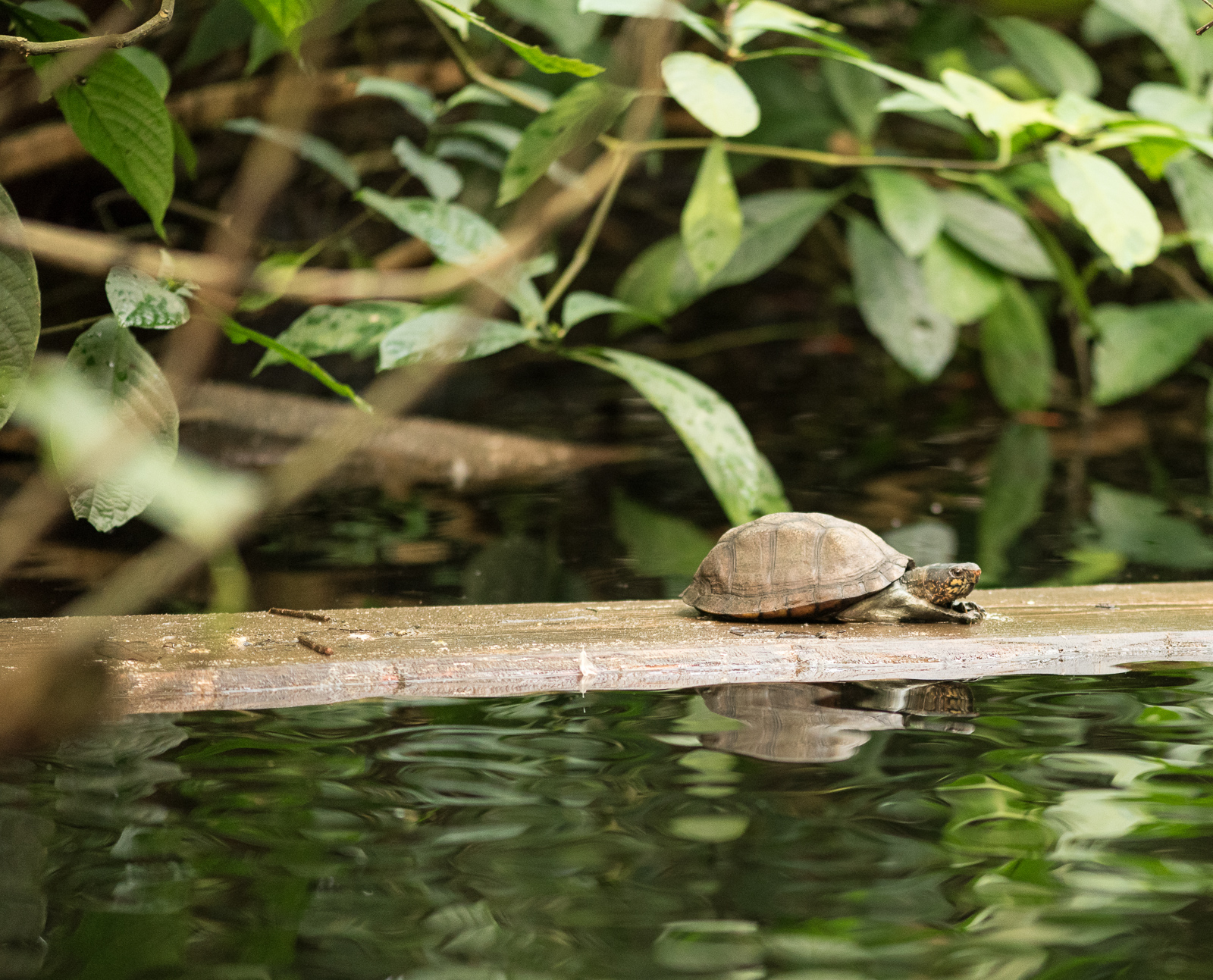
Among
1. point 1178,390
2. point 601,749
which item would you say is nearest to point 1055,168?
point 601,749

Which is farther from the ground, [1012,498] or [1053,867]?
[1012,498]

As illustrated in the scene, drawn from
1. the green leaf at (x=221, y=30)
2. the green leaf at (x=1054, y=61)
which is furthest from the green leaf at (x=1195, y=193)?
the green leaf at (x=221, y=30)

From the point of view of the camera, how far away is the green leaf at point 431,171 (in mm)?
3227

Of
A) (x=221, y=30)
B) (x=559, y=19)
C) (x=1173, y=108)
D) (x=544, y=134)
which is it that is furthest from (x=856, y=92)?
(x=221, y=30)

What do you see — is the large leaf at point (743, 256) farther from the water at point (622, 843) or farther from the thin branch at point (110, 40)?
the thin branch at point (110, 40)

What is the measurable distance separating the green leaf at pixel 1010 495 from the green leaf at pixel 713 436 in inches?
20.2

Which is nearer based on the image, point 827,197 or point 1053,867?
point 1053,867

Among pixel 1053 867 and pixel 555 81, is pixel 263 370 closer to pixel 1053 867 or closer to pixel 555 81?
pixel 555 81

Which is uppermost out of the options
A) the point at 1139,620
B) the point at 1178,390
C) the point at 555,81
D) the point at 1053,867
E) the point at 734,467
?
the point at 555,81

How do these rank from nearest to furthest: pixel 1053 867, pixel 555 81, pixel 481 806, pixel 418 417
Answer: pixel 1053 867, pixel 481 806, pixel 555 81, pixel 418 417

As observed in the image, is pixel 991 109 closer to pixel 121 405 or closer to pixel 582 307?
pixel 582 307

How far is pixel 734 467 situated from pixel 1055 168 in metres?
1.15

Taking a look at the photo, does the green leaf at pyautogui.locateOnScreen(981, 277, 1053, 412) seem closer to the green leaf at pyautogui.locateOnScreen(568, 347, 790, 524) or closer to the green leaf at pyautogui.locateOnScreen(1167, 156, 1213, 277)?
the green leaf at pyautogui.locateOnScreen(1167, 156, 1213, 277)

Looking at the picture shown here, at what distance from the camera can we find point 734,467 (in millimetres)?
2580
